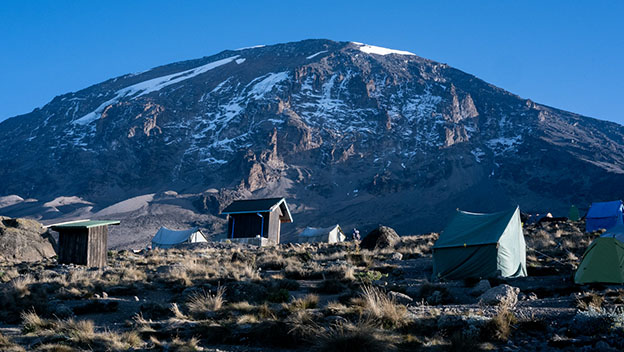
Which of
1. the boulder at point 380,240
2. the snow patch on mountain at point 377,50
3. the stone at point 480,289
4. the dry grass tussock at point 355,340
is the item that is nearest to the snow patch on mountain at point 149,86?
the snow patch on mountain at point 377,50

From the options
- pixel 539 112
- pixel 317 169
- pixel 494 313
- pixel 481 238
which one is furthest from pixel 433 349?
pixel 539 112

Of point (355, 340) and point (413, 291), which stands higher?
point (355, 340)

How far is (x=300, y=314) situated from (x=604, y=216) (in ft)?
98.7

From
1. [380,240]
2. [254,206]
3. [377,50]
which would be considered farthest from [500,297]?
[377,50]

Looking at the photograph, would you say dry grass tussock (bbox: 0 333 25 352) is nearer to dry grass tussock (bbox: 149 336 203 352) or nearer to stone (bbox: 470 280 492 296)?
dry grass tussock (bbox: 149 336 203 352)

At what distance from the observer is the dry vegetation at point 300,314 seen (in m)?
7.39

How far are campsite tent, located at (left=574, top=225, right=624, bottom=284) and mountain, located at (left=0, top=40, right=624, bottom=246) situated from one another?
63.9m

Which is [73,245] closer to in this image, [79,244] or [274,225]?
[79,244]

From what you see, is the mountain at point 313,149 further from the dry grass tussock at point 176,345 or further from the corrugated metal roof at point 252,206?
the dry grass tussock at point 176,345

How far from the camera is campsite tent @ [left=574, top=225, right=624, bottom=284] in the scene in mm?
12578

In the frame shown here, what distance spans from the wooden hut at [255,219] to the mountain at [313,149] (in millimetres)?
35955

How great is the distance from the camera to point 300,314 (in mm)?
8391

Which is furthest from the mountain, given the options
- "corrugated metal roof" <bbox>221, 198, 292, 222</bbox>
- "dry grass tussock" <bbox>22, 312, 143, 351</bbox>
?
"dry grass tussock" <bbox>22, 312, 143, 351</bbox>

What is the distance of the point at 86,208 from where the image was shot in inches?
3755
